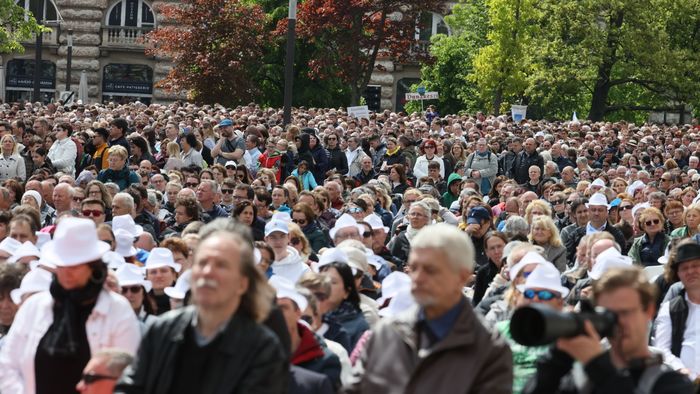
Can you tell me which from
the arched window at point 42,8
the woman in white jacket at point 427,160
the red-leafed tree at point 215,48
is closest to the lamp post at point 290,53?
the woman in white jacket at point 427,160

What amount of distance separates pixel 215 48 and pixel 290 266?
34.3 meters

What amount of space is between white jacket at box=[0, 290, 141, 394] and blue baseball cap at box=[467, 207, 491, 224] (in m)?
8.06

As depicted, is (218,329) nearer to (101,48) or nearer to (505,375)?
(505,375)

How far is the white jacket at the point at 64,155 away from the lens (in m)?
20.1

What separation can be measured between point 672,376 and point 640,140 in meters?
27.4

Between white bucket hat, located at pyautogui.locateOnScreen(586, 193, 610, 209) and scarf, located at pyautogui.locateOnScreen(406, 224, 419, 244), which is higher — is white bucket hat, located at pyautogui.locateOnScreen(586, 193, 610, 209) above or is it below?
above

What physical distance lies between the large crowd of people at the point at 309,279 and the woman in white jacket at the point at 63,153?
4cm

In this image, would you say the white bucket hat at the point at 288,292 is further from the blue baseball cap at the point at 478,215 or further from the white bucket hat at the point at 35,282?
the blue baseball cap at the point at 478,215

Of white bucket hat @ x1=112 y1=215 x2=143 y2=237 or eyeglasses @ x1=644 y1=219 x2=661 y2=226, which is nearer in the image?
white bucket hat @ x1=112 y1=215 x2=143 y2=237

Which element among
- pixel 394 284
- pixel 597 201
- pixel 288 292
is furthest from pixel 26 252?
pixel 597 201

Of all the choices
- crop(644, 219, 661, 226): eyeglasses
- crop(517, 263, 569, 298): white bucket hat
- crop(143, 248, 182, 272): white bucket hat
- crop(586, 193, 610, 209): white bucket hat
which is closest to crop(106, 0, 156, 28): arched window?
crop(586, 193, 610, 209): white bucket hat

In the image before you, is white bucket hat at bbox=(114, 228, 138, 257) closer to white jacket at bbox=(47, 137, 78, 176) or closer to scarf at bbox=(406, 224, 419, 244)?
scarf at bbox=(406, 224, 419, 244)

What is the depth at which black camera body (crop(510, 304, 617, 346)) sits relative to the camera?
5.07 m

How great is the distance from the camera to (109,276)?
8109mm
